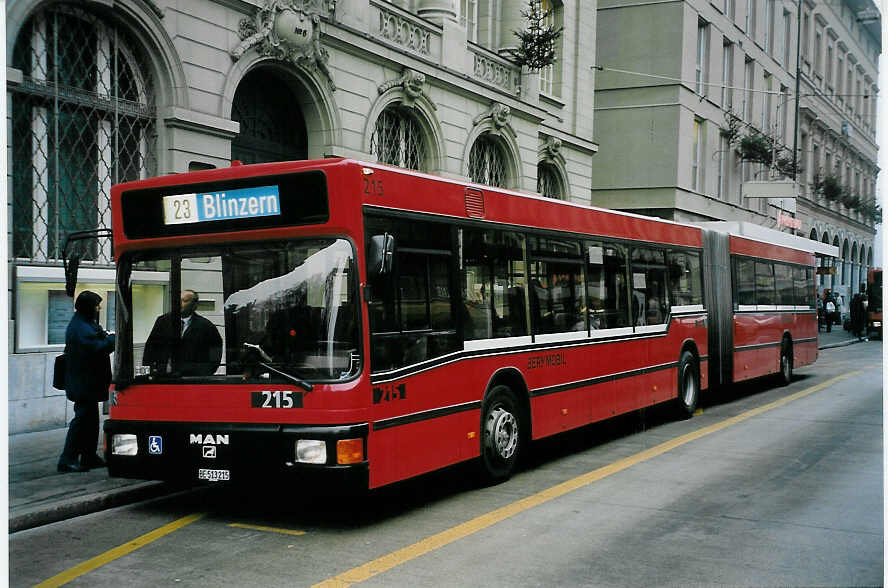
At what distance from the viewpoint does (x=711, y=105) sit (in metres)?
35.9

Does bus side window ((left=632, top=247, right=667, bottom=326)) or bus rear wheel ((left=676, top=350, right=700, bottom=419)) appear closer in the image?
bus side window ((left=632, top=247, right=667, bottom=326))

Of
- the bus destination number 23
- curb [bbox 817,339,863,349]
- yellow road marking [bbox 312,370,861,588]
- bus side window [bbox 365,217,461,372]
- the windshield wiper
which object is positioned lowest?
curb [bbox 817,339,863,349]

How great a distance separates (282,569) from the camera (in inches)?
245

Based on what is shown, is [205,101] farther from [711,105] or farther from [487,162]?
[711,105]

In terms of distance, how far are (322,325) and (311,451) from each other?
91 cm

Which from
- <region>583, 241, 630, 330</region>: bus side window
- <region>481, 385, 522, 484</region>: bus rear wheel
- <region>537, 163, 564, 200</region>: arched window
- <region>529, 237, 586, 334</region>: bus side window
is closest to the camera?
<region>481, 385, 522, 484</region>: bus rear wheel

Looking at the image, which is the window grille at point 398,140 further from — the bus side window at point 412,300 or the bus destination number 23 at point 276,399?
the bus destination number 23 at point 276,399

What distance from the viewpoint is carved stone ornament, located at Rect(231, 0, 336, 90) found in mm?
15008

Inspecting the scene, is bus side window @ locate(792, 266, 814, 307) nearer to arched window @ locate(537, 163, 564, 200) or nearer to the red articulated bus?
arched window @ locate(537, 163, 564, 200)

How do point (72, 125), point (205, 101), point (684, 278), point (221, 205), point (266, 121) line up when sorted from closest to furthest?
point (221, 205) → point (72, 125) → point (205, 101) → point (684, 278) → point (266, 121)

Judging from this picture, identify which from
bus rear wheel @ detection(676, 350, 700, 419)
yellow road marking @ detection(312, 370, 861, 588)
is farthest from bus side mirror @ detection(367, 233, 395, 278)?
bus rear wheel @ detection(676, 350, 700, 419)

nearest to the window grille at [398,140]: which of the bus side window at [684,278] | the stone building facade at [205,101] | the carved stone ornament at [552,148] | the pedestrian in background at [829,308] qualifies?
the stone building facade at [205,101]

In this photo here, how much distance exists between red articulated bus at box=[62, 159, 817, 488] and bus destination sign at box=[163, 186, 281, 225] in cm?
1

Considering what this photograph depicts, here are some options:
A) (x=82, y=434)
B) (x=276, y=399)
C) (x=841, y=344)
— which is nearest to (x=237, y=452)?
(x=276, y=399)
